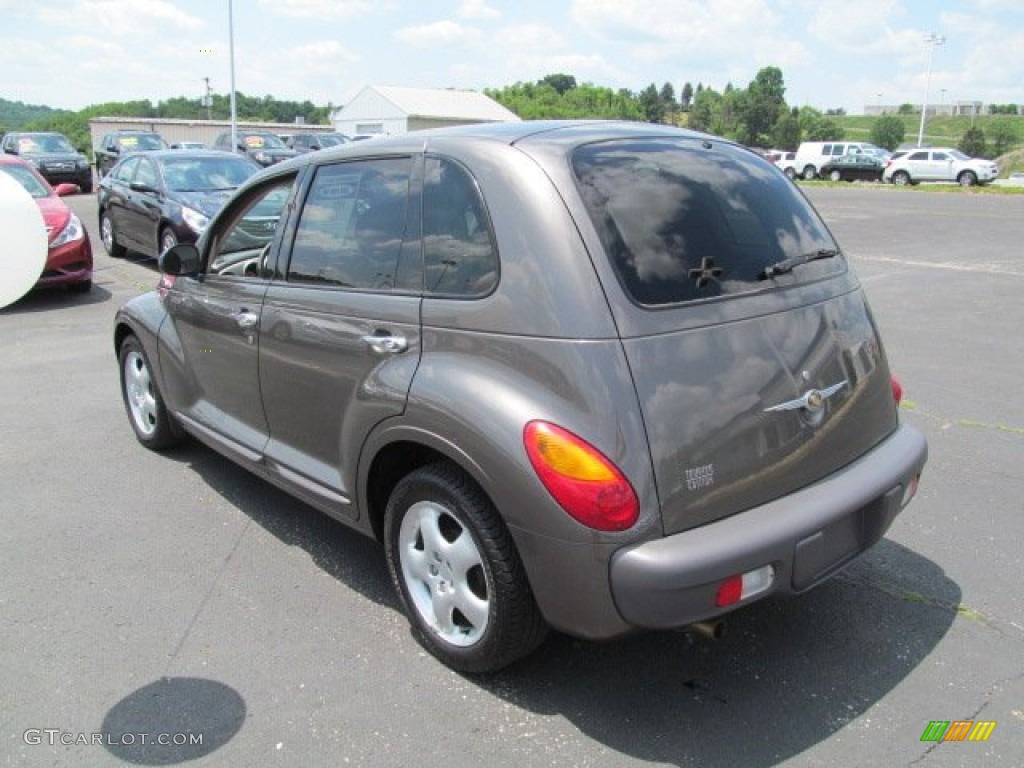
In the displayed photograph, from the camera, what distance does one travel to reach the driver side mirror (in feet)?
13.6

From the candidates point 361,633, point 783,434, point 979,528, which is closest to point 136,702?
point 361,633

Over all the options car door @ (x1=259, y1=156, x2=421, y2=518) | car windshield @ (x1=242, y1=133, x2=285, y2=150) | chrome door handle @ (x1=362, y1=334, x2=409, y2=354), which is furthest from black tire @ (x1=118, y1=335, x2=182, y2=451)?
car windshield @ (x1=242, y1=133, x2=285, y2=150)

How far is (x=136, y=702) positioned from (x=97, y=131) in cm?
6501

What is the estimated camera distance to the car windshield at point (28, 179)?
10.2 meters

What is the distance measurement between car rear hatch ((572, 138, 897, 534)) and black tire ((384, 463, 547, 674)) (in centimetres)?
57

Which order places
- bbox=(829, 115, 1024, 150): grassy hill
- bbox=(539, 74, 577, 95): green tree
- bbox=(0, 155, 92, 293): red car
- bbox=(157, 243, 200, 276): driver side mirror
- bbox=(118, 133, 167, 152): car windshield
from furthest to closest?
1. bbox=(539, 74, 577, 95): green tree
2. bbox=(829, 115, 1024, 150): grassy hill
3. bbox=(118, 133, 167, 152): car windshield
4. bbox=(0, 155, 92, 293): red car
5. bbox=(157, 243, 200, 276): driver side mirror

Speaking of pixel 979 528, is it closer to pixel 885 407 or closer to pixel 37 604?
pixel 885 407

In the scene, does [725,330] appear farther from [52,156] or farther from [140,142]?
[52,156]

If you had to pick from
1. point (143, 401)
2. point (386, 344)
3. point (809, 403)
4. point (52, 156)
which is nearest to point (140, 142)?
point (52, 156)

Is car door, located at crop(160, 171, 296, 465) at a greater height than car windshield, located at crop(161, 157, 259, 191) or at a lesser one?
lesser

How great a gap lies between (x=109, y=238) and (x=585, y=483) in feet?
42.9

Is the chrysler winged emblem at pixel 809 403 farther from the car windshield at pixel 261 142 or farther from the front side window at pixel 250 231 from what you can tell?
the car windshield at pixel 261 142

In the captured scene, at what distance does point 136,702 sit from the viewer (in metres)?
2.77

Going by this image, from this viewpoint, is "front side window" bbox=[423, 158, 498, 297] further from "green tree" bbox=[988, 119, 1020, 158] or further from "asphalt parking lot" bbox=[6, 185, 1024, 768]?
"green tree" bbox=[988, 119, 1020, 158]
